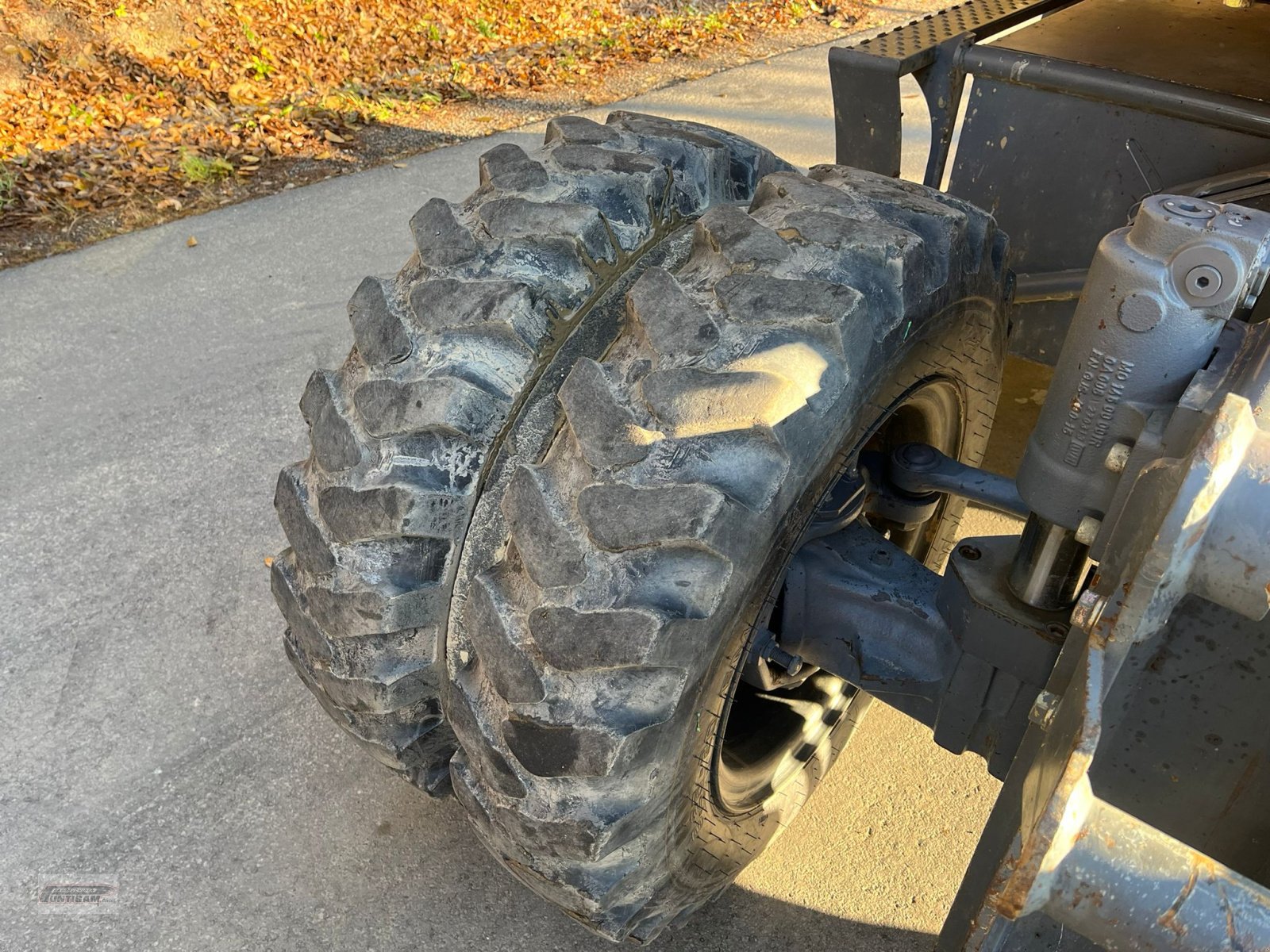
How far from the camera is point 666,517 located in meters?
1.37

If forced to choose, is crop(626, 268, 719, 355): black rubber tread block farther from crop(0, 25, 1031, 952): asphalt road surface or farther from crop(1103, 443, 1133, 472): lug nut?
crop(0, 25, 1031, 952): asphalt road surface

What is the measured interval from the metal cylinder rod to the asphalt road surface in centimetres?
86

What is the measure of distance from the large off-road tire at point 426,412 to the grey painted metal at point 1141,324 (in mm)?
796

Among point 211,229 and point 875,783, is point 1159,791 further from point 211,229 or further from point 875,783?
point 211,229

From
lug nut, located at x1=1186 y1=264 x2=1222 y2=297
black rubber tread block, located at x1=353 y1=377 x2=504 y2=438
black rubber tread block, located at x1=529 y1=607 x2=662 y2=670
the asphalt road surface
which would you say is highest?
lug nut, located at x1=1186 y1=264 x2=1222 y2=297

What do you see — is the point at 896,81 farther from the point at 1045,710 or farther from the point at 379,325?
the point at 1045,710

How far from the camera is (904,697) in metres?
1.90

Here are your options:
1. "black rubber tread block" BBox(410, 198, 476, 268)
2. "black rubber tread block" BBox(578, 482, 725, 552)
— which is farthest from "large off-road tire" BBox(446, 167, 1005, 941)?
"black rubber tread block" BBox(410, 198, 476, 268)

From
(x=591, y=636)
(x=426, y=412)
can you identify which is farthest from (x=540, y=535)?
(x=426, y=412)

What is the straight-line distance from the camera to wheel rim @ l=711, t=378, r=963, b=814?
1.94 m

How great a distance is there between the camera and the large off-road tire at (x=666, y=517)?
139 cm

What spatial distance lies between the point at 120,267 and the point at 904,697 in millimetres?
4126

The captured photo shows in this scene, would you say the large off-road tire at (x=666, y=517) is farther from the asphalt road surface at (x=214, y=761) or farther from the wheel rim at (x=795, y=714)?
the asphalt road surface at (x=214, y=761)

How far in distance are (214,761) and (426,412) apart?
134cm
